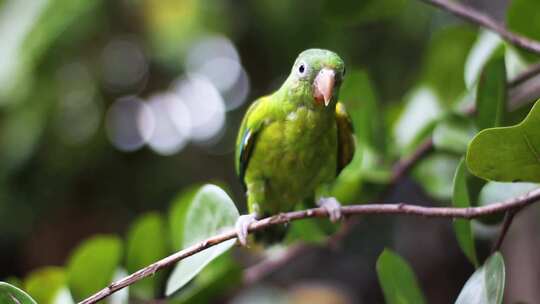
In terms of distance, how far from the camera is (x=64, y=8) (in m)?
1.38

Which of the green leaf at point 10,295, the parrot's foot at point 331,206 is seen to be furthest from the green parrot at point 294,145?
the green leaf at point 10,295

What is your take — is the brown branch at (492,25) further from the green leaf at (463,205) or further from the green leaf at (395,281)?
the green leaf at (395,281)

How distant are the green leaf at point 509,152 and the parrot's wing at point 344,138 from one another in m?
0.32

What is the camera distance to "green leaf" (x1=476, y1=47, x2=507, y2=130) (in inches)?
32.5

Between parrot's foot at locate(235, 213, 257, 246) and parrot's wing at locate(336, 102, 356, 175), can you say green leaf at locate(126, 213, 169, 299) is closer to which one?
parrot's foot at locate(235, 213, 257, 246)

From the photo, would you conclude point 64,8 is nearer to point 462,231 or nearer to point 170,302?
point 170,302

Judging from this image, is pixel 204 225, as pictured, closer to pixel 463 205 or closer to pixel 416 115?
pixel 463 205

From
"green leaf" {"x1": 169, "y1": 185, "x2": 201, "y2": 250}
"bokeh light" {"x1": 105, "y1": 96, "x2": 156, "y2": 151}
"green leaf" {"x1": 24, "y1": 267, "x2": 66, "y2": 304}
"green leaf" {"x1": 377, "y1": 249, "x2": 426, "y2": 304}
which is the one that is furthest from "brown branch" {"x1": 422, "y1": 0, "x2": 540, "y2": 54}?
"bokeh light" {"x1": 105, "y1": 96, "x2": 156, "y2": 151}

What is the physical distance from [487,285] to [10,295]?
1.78 feet

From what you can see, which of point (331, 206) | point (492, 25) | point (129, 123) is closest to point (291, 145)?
point (331, 206)

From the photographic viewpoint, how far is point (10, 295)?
669 mm

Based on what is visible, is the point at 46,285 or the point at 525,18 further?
the point at 46,285

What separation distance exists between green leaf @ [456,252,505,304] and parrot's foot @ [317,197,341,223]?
19 centimetres

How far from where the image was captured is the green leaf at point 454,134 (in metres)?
0.98
